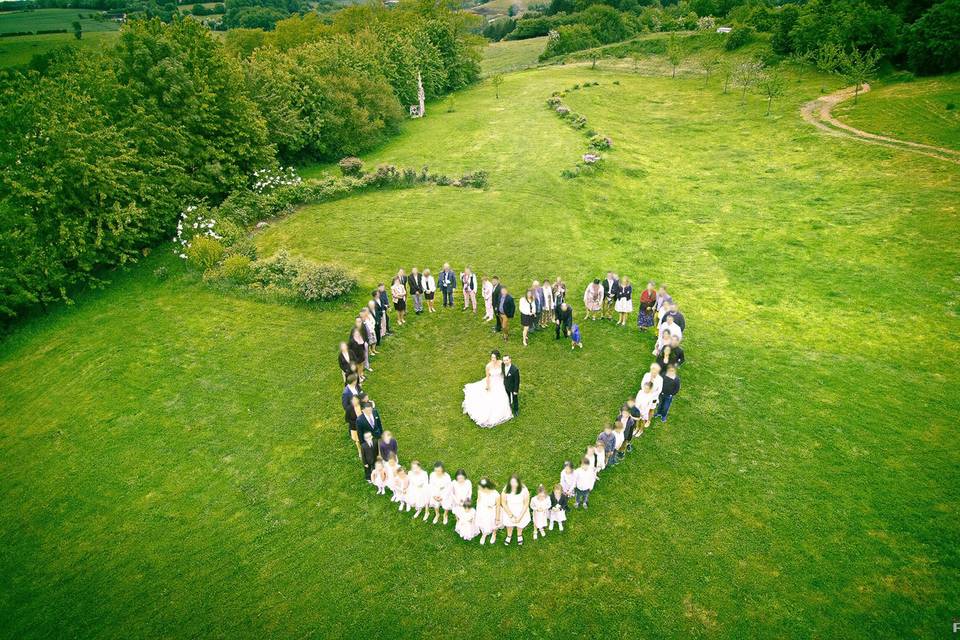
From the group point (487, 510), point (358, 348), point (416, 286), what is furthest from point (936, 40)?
point (487, 510)

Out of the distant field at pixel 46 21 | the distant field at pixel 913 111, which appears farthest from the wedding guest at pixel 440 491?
the distant field at pixel 46 21

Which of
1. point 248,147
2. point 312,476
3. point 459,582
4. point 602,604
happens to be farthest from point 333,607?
point 248,147

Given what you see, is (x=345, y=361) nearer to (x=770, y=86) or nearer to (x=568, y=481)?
(x=568, y=481)

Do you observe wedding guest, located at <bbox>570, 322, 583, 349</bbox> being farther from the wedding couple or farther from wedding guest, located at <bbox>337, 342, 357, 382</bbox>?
wedding guest, located at <bbox>337, 342, 357, 382</bbox>

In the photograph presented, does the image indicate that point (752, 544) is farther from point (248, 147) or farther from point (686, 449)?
point (248, 147)

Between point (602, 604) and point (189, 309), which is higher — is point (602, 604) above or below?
below

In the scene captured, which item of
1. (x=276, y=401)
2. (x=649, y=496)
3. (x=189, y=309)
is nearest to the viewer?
(x=649, y=496)
